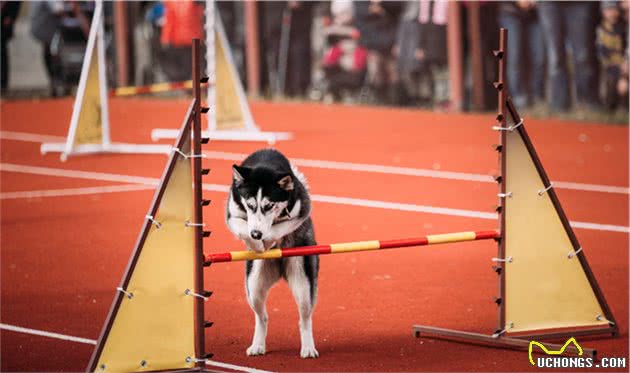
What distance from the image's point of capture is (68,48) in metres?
24.9

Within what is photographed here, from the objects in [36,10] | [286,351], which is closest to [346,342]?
[286,351]

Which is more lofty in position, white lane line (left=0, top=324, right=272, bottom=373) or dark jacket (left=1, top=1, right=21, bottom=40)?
dark jacket (left=1, top=1, right=21, bottom=40)

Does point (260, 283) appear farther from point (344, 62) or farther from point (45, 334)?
point (344, 62)

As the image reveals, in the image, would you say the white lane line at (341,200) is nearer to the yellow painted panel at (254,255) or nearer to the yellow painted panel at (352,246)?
the yellow painted panel at (352,246)

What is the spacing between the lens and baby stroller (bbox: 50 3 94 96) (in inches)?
974

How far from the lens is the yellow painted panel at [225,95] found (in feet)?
55.8

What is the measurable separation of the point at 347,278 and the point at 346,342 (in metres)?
1.86

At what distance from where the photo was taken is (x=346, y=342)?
7.86 metres

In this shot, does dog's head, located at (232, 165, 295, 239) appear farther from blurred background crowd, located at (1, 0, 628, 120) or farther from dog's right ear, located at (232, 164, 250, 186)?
blurred background crowd, located at (1, 0, 628, 120)

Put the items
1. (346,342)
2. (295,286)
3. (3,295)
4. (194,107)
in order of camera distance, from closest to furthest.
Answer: (194,107) < (295,286) < (346,342) < (3,295)

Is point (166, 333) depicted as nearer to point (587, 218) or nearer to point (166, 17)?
point (587, 218)

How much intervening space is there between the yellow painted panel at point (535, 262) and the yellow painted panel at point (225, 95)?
31.0 ft

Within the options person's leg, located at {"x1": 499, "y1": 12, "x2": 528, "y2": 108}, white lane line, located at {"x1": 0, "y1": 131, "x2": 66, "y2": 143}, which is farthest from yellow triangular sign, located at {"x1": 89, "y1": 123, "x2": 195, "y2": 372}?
person's leg, located at {"x1": 499, "y1": 12, "x2": 528, "y2": 108}

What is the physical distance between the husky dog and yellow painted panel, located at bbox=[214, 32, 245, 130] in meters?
9.45
